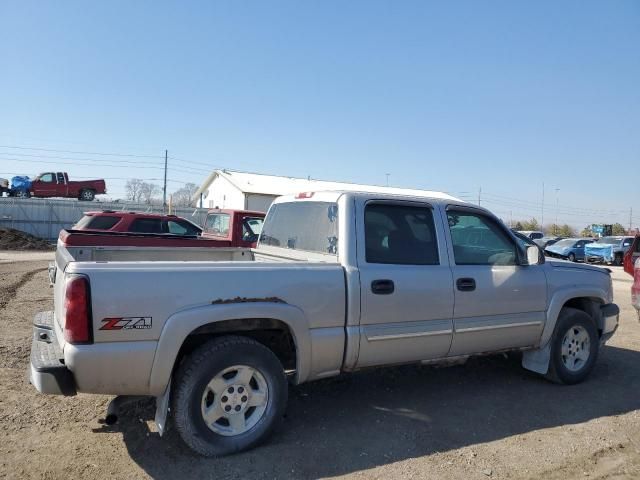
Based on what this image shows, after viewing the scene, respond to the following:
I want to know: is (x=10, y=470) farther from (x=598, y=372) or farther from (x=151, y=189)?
(x=151, y=189)

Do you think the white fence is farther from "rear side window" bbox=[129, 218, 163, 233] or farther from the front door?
the front door

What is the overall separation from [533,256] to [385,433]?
2.25 metres

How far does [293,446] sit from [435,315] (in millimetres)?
1593

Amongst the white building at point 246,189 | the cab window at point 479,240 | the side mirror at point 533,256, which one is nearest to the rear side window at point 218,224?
the cab window at point 479,240

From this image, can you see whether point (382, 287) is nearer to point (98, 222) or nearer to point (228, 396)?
point (228, 396)

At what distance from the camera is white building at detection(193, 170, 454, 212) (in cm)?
3891

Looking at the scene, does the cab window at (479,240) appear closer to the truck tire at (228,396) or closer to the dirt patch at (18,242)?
the truck tire at (228,396)

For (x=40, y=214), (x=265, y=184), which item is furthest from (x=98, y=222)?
(x=265, y=184)

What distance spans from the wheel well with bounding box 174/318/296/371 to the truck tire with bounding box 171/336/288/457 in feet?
0.32

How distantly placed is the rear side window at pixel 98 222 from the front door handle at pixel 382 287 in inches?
439

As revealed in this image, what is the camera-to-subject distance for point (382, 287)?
13.8 ft

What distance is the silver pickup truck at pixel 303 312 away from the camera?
3348 mm

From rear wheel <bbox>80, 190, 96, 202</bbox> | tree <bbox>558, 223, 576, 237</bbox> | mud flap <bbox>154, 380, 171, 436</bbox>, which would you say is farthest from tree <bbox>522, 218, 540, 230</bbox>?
mud flap <bbox>154, 380, 171, 436</bbox>

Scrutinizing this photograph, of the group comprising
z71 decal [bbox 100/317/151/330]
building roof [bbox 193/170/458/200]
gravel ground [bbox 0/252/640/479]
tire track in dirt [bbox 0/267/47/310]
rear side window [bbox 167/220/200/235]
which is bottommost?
gravel ground [bbox 0/252/640/479]
